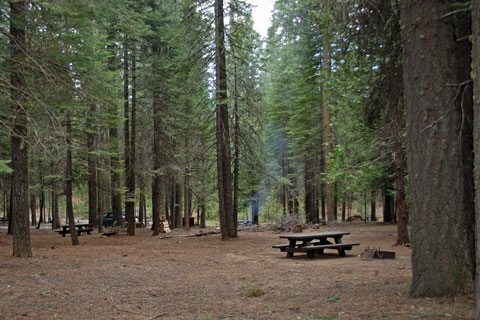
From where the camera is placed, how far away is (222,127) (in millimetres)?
16875

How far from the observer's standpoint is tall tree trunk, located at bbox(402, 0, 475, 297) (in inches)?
186

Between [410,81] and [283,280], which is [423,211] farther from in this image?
[283,280]

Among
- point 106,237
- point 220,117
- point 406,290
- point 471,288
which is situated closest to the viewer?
point 471,288

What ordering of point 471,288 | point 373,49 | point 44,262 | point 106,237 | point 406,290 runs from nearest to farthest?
point 471,288 → point 406,290 → point 373,49 → point 44,262 → point 106,237

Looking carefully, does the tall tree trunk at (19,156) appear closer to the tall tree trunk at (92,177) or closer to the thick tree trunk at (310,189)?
the tall tree trunk at (92,177)

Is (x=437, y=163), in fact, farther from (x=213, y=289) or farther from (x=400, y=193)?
(x=400, y=193)

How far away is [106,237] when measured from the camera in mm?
19094

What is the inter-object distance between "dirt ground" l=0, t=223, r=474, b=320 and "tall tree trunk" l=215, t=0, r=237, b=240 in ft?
19.4

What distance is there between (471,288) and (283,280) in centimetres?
345

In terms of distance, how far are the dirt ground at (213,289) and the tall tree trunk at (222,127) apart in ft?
19.4

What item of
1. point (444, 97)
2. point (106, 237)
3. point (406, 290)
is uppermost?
point (444, 97)

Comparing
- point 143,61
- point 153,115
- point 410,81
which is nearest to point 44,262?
point 410,81

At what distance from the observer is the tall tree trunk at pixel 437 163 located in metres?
4.73

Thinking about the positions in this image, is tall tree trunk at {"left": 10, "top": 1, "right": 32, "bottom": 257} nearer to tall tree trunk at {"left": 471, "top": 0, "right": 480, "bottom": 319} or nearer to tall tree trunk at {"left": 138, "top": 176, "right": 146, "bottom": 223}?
tall tree trunk at {"left": 471, "top": 0, "right": 480, "bottom": 319}
